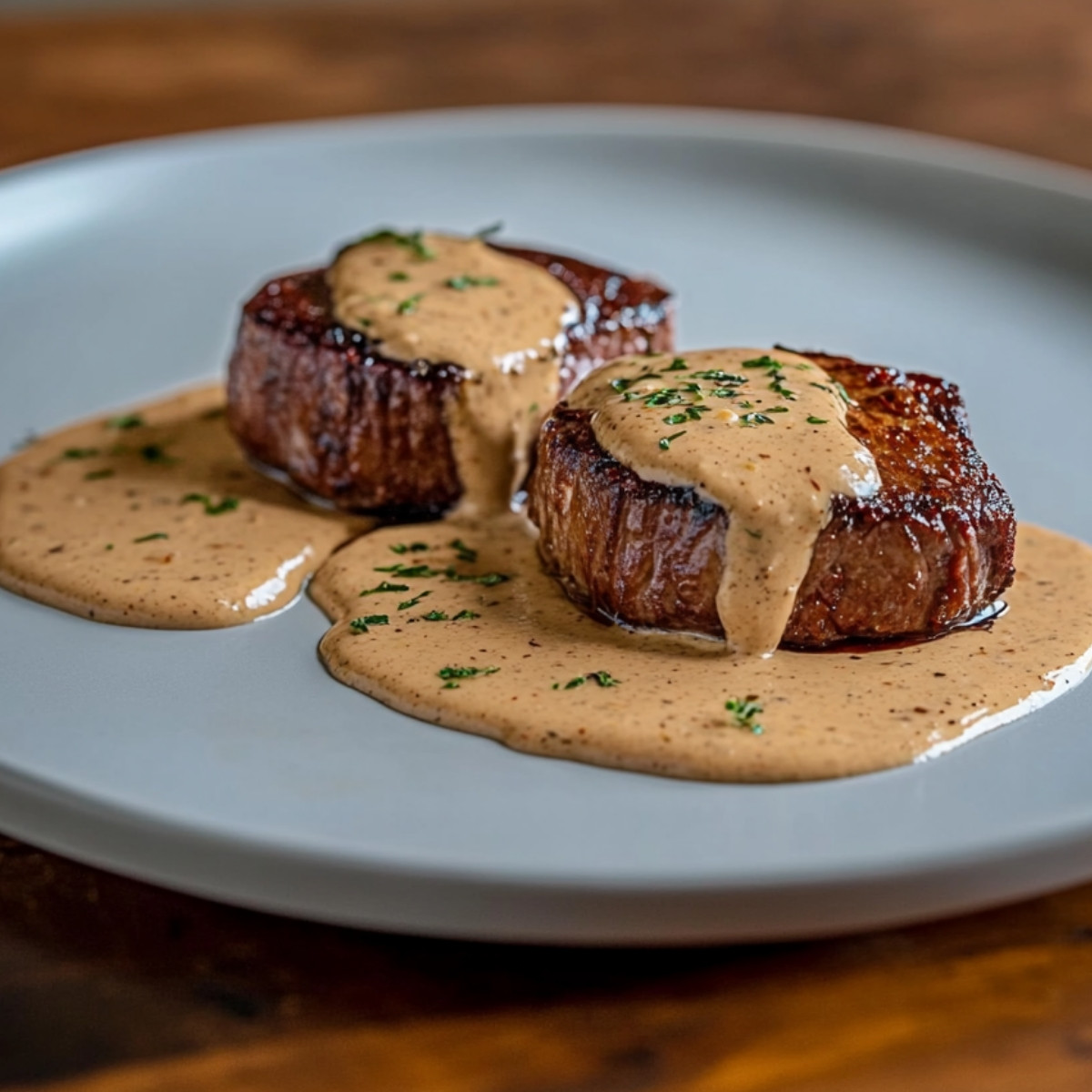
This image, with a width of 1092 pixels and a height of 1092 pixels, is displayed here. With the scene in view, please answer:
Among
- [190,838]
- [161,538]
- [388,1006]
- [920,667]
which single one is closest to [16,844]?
[190,838]

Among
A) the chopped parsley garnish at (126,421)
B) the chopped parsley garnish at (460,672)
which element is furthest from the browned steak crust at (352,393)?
the chopped parsley garnish at (460,672)

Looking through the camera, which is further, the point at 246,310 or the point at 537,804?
the point at 246,310

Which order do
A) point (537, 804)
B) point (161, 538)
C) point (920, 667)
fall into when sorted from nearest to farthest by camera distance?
point (537, 804)
point (920, 667)
point (161, 538)

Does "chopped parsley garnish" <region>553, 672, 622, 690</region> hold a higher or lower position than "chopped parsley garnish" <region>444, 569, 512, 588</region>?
higher

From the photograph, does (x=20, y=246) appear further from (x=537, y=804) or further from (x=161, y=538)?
(x=537, y=804)

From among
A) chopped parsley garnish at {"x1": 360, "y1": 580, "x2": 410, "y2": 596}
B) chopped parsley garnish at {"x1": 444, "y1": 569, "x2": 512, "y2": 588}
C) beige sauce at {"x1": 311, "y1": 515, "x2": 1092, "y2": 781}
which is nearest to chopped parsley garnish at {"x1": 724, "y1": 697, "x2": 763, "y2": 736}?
beige sauce at {"x1": 311, "y1": 515, "x2": 1092, "y2": 781}

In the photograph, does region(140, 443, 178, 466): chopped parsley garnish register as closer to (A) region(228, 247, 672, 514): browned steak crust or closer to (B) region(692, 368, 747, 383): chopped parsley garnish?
(A) region(228, 247, 672, 514): browned steak crust
